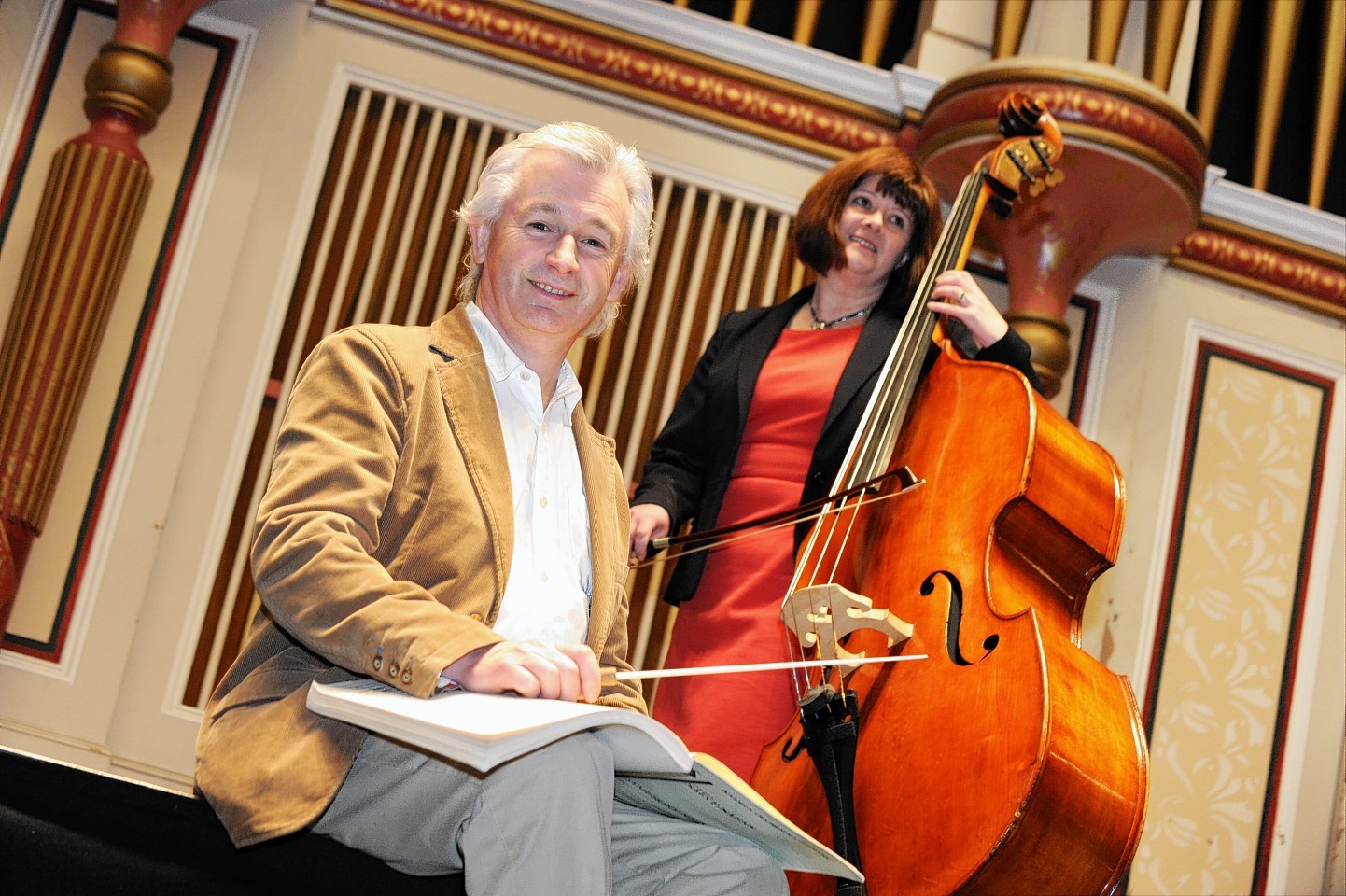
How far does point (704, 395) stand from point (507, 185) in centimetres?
74

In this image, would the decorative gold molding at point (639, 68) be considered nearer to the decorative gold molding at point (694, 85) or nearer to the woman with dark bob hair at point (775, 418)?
the decorative gold molding at point (694, 85)

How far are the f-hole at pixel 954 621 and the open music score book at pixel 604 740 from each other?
419 millimetres

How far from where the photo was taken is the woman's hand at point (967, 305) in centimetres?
205

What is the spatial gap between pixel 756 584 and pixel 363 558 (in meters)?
0.93

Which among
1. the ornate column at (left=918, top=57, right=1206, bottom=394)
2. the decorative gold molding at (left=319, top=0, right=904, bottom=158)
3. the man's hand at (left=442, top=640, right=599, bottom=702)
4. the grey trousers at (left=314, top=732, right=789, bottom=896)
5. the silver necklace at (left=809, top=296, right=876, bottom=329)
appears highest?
the decorative gold molding at (left=319, top=0, right=904, bottom=158)

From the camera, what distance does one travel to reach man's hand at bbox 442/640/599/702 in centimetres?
106

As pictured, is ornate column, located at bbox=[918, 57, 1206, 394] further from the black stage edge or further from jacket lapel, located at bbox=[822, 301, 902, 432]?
the black stage edge

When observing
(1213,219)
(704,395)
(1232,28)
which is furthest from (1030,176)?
(1232,28)

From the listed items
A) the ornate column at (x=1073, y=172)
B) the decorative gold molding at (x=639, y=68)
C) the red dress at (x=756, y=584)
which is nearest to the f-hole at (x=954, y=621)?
the red dress at (x=756, y=584)

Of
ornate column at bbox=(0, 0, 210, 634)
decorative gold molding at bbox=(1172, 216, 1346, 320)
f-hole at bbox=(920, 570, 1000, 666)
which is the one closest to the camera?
f-hole at bbox=(920, 570, 1000, 666)

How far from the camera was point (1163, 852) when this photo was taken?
2.82 meters

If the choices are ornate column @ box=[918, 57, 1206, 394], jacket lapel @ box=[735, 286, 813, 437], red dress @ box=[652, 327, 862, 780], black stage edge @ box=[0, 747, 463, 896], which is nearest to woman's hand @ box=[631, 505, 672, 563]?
red dress @ box=[652, 327, 862, 780]

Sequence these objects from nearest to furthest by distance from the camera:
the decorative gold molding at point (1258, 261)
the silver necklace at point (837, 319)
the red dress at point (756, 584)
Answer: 1. the red dress at point (756, 584)
2. the silver necklace at point (837, 319)
3. the decorative gold molding at point (1258, 261)

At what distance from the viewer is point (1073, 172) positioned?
2.65 metres
